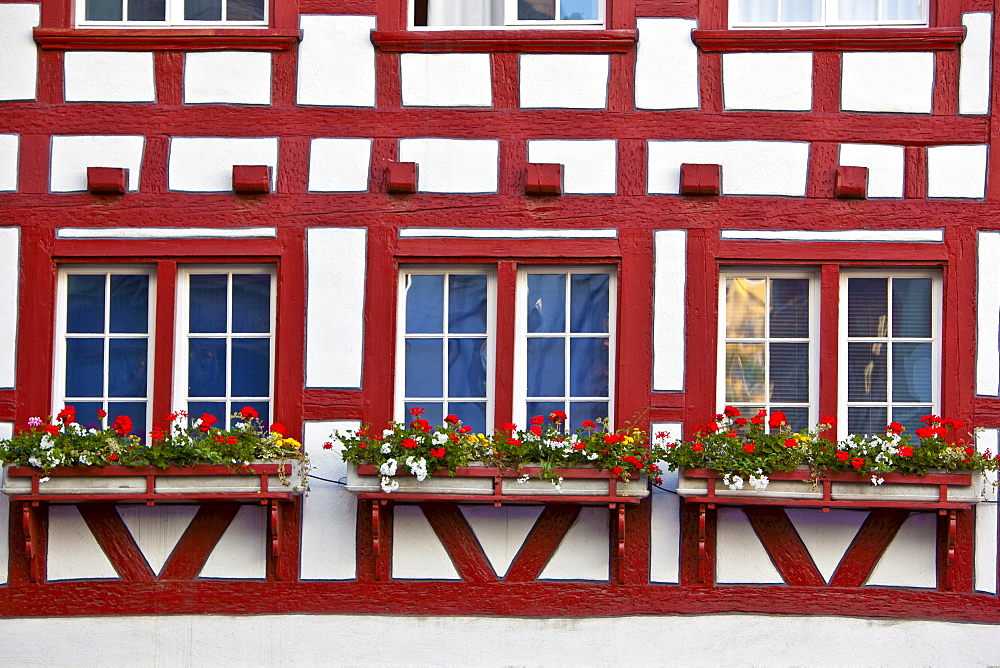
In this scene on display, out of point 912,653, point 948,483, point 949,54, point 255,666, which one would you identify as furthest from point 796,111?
point 255,666

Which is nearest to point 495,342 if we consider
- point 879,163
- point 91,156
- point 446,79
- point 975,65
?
point 446,79

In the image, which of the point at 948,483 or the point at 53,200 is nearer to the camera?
the point at 948,483

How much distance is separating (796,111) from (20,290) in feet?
16.1

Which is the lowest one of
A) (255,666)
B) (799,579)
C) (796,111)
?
(255,666)

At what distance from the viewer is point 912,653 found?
8062 millimetres

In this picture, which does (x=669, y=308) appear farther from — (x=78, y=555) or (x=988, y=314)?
(x=78, y=555)

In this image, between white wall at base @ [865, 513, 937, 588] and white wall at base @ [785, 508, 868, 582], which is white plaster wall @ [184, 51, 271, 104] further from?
white wall at base @ [865, 513, 937, 588]

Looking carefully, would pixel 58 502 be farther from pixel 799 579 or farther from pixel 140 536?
pixel 799 579

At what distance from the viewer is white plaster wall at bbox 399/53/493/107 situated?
8375 millimetres

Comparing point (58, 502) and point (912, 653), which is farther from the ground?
point (58, 502)

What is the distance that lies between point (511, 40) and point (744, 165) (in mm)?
1634

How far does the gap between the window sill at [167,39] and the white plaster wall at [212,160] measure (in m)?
Result: 0.59

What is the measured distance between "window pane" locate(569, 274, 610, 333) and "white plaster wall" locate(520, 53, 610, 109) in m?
1.07

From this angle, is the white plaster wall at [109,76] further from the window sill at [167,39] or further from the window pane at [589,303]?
the window pane at [589,303]
